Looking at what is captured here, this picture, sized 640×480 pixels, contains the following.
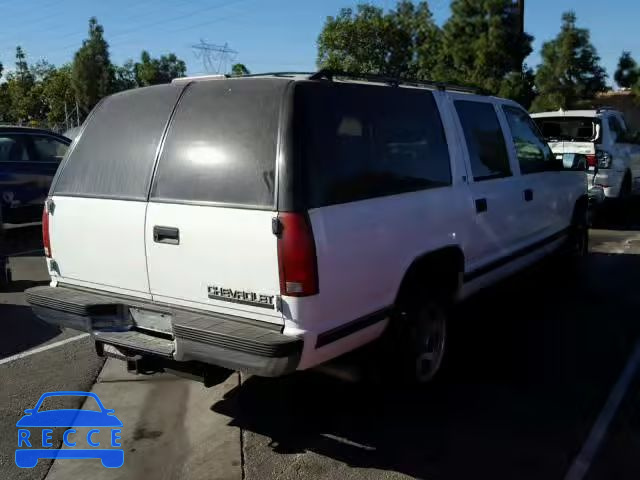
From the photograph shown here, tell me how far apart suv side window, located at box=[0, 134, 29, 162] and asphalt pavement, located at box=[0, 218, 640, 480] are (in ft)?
17.7

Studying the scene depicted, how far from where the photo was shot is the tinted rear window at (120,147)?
3826 millimetres

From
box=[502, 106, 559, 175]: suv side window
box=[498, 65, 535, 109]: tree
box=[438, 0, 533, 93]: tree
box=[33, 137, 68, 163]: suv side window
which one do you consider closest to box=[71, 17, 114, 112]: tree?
box=[438, 0, 533, 93]: tree

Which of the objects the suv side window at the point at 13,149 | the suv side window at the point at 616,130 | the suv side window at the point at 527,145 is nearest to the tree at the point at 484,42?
the suv side window at the point at 616,130

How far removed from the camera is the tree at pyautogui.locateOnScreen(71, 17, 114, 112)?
50000 mm

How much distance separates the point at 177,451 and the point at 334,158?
76.1 inches

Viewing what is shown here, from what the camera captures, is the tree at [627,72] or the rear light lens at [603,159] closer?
the rear light lens at [603,159]

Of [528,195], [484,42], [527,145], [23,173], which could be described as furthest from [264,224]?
[484,42]

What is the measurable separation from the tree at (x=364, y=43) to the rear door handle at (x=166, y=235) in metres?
38.1

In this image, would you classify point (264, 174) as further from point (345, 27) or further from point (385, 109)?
point (345, 27)

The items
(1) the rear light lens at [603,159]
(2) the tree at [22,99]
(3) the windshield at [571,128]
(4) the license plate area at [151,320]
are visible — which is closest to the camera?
(4) the license plate area at [151,320]

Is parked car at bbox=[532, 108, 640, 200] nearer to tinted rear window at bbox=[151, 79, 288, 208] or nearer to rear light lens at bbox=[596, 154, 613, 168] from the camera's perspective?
rear light lens at bbox=[596, 154, 613, 168]

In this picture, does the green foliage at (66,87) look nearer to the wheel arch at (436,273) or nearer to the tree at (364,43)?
the tree at (364,43)

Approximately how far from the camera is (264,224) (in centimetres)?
326

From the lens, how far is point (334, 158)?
3.51 metres
